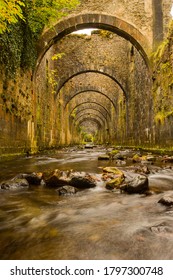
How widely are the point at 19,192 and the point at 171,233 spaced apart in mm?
1874

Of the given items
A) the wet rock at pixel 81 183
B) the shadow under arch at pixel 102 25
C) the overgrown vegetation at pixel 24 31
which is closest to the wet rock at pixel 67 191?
the wet rock at pixel 81 183

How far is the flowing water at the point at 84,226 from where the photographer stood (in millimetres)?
1336

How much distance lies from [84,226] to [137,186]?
124 centimetres

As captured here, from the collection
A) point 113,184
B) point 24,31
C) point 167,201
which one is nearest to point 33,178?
point 113,184

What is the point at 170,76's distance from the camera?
7398 millimetres

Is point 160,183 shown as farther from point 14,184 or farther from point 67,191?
point 14,184

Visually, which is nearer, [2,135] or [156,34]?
[2,135]

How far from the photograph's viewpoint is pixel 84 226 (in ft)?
5.75

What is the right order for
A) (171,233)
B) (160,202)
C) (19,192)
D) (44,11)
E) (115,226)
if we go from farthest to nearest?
(44,11) < (19,192) < (160,202) < (115,226) < (171,233)

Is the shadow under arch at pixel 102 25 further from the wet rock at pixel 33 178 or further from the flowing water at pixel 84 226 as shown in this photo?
the flowing water at pixel 84 226

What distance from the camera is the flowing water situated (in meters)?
1.34

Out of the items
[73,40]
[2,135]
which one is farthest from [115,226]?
[73,40]

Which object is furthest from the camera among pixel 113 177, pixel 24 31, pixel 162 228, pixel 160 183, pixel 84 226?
pixel 24 31
